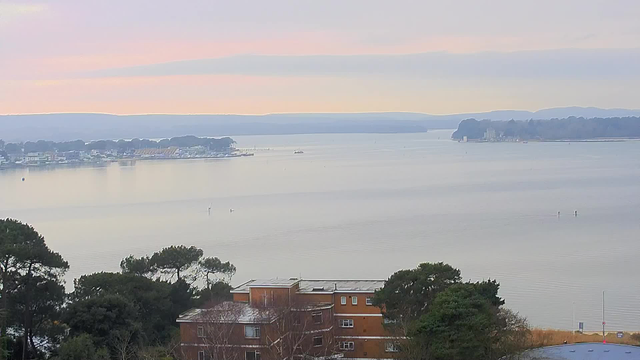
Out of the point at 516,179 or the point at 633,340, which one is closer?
the point at 633,340

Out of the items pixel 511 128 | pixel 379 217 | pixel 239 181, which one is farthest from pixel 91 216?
pixel 511 128

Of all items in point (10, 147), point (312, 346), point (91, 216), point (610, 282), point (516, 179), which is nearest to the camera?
point (312, 346)

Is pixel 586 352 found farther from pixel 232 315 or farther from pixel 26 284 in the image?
pixel 26 284

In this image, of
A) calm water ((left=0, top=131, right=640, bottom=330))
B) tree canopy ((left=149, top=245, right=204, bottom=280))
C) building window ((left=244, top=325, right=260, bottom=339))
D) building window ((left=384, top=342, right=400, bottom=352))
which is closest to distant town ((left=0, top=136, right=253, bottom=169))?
calm water ((left=0, top=131, right=640, bottom=330))

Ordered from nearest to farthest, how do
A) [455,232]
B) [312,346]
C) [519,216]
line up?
1. [312,346]
2. [455,232]
3. [519,216]

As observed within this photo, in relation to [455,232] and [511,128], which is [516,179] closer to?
[455,232]

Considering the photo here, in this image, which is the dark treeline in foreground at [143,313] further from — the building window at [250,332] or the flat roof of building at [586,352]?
the building window at [250,332]

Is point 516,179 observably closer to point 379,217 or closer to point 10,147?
point 379,217

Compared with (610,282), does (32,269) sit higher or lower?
Answer: higher
